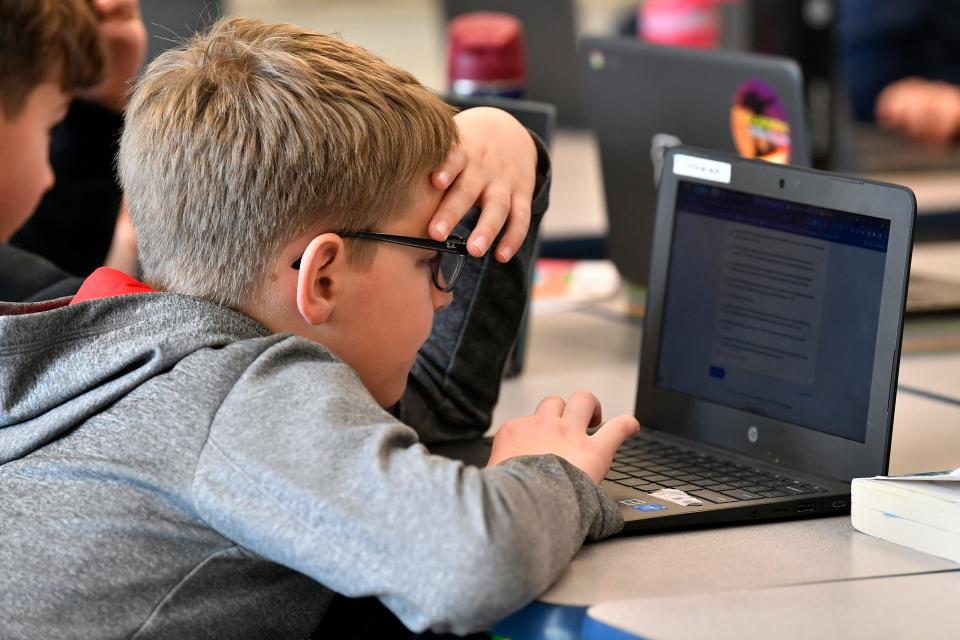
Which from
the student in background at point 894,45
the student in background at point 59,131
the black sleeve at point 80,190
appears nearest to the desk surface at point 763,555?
the student in background at point 59,131

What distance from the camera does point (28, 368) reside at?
37.2 inches

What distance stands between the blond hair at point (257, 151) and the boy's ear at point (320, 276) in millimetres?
20

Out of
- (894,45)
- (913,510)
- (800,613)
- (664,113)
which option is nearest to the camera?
(800,613)

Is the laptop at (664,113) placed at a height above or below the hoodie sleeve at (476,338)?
above

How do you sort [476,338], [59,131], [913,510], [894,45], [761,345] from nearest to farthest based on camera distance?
[913,510], [761,345], [476,338], [59,131], [894,45]

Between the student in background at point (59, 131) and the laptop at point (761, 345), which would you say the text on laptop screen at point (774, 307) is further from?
the student in background at point (59, 131)

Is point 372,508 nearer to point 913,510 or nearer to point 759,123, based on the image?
point 913,510

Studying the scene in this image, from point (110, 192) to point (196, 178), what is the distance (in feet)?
3.21

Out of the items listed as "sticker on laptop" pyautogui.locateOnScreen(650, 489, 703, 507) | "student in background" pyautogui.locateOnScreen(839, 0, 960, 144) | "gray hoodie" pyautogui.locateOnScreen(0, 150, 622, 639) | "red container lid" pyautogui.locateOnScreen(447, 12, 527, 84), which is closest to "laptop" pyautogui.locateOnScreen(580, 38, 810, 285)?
"red container lid" pyautogui.locateOnScreen(447, 12, 527, 84)

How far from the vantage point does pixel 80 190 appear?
1889 millimetres

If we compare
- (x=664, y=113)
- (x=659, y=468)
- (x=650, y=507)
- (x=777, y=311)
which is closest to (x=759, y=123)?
(x=664, y=113)

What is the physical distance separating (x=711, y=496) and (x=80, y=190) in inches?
48.4

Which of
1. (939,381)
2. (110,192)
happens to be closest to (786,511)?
(939,381)

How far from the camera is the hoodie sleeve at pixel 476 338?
1.26 m
